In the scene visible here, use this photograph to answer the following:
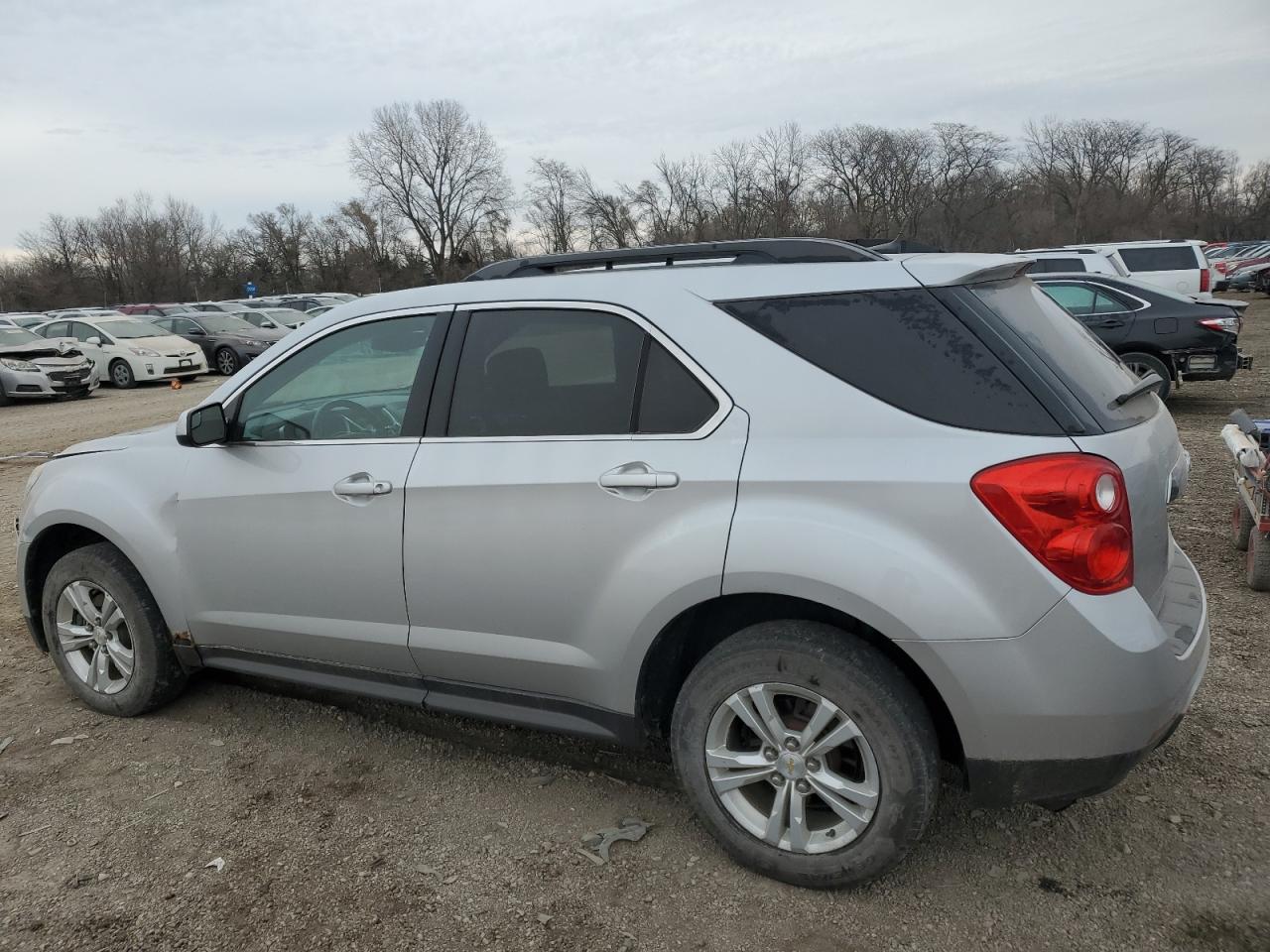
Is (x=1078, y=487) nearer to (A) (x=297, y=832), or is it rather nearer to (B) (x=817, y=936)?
(B) (x=817, y=936)

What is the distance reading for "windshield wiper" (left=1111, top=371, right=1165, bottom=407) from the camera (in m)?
2.60

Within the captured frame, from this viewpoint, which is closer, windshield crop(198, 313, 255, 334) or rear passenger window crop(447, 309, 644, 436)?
rear passenger window crop(447, 309, 644, 436)

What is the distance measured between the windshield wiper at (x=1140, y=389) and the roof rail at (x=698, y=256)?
0.77 metres

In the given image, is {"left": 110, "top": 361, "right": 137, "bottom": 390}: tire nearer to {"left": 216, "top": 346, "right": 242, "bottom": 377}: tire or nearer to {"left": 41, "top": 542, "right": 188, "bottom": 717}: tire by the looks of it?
{"left": 216, "top": 346, "right": 242, "bottom": 377}: tire

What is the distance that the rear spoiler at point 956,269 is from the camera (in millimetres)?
2549

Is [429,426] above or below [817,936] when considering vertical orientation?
above

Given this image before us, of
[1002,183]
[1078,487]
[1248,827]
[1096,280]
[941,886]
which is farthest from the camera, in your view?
[1002,183]

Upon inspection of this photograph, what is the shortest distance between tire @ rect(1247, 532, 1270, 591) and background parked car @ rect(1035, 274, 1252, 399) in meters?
5.97

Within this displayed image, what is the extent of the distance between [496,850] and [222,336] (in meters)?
21.6

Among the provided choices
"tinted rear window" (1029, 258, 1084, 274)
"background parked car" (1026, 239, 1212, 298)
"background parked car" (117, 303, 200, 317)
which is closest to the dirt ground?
"tinted rear window" (1029, 258, 1084, 274)

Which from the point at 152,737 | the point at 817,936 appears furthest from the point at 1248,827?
the point at 152,737

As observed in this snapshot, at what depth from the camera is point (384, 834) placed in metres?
3.08

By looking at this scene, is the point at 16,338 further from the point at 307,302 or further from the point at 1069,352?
the point at 1069,352

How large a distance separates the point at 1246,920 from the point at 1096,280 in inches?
386
